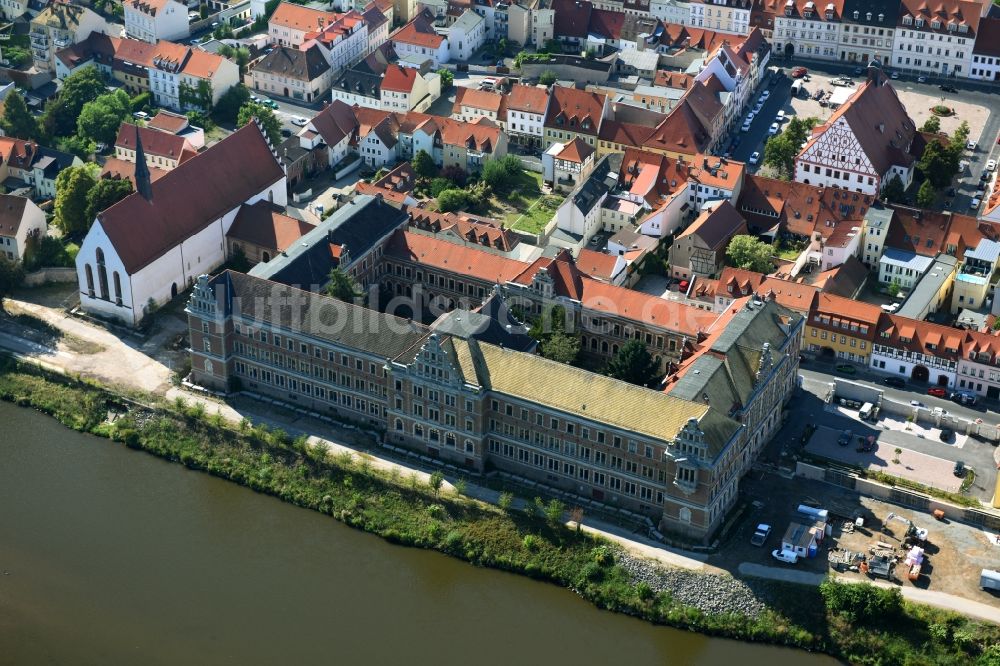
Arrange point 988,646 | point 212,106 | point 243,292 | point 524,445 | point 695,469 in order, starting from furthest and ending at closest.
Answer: point 212,106 → point 243,292 → point 524,445 → point 695,469 → point 988,646

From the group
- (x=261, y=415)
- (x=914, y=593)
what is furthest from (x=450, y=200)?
(x=914, y=593)

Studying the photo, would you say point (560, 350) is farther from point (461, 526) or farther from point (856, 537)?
point (856, 537)

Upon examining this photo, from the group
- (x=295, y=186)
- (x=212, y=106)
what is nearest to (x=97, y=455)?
(x=295, y=186)

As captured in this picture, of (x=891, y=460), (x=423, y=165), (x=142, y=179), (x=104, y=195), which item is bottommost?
(x=891, y=460)

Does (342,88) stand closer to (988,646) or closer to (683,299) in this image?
(683,299)

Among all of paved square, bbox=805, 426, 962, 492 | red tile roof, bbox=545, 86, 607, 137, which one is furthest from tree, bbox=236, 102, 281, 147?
paved square, bbox=805, 426, 962, 492
